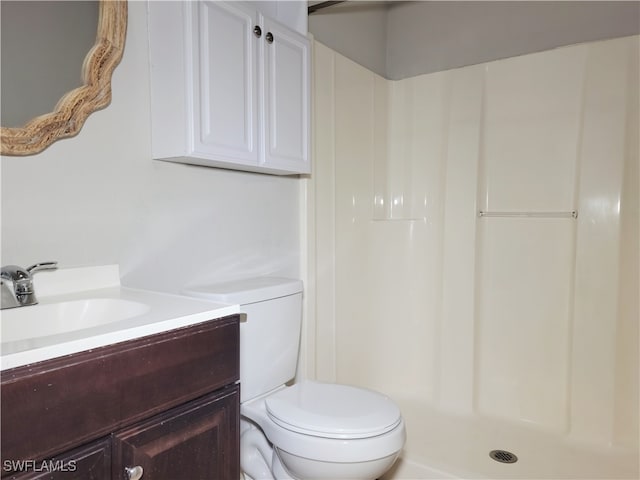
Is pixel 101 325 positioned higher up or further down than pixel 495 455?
higher up

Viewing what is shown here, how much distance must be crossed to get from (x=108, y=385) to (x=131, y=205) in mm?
659

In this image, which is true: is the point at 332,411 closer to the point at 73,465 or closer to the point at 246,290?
the point at 246,290

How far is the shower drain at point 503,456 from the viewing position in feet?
6.27

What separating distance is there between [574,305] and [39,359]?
2061 millimetres

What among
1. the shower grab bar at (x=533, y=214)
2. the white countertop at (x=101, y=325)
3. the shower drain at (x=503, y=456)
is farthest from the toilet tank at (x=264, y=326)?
the shower grab bar at (x=533, y=214)

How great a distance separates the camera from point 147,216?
4.62 feet

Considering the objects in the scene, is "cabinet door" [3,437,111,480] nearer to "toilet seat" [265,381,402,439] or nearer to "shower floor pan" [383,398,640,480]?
"toilet seat" [265,381,402,439]

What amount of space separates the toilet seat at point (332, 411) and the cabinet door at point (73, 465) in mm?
616

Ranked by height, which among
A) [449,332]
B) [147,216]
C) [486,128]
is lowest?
[449,332]

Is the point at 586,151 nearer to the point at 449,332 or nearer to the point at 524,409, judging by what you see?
the point at 449,332

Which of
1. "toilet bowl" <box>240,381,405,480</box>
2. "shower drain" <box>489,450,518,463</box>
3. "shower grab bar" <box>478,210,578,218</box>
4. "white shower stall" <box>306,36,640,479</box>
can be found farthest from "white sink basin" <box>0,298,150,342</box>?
"shower grab bar" <box>478,210,578,218</box>

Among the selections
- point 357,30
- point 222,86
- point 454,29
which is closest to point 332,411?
point 222,86

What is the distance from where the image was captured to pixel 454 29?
238cm

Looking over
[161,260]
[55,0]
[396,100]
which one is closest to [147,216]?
[161,260]
